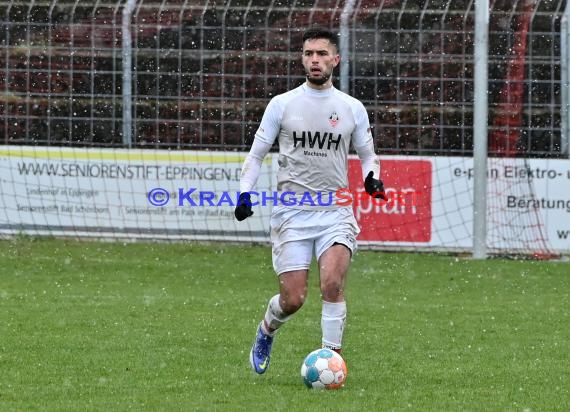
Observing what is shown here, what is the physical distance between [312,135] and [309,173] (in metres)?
0.21

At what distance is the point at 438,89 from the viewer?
16250mm

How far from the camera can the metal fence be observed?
15977 mm

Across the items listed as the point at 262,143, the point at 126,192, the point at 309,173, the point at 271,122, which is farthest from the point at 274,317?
the point at 126,192

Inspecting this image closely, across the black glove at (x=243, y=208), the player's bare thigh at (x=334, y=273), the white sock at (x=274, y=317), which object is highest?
the black glove at (x=243, y=208)

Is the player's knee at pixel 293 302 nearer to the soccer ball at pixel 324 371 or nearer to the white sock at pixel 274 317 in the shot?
the white sock at pixel 274 317

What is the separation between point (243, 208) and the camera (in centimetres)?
777

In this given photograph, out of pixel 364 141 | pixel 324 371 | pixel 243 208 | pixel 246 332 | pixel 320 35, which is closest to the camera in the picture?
pixel 324 371

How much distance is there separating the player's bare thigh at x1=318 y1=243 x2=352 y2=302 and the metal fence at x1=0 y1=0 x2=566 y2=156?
27.5 ft

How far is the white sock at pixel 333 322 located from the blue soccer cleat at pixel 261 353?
38 centimetres

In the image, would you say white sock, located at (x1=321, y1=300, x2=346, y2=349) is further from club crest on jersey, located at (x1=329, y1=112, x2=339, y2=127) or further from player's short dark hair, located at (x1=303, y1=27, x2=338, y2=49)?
player's short dark hair, located at (x1=303, y1=27, x2=338, y2=49)

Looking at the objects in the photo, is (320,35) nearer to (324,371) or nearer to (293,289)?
(293,289)

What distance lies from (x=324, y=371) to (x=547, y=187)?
28.8 ft

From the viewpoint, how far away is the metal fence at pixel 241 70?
16.0m

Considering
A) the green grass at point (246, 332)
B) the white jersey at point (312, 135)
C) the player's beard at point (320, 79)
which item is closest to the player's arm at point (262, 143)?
the white jersey at point (312, 135)
